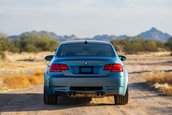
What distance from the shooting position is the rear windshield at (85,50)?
15.1 metres

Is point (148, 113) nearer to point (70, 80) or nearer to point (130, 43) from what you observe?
point (70, 80)

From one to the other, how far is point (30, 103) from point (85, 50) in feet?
6.96

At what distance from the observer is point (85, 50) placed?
15406 mm

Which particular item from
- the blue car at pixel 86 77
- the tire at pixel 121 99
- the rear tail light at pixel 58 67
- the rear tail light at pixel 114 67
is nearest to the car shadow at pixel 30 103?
the tire at pixel 121 99

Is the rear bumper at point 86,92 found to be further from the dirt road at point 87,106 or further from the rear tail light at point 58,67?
the rear tail light at point 58,67

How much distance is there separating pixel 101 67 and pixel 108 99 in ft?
8.14

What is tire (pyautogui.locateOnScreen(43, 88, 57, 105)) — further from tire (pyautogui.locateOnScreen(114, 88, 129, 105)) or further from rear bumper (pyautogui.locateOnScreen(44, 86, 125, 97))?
tire (pyautogui.locateOnScreen(114, 88, 129, 105))

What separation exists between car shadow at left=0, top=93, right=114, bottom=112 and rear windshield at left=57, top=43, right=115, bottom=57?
53.3 inches

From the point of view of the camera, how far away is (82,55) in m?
14.9

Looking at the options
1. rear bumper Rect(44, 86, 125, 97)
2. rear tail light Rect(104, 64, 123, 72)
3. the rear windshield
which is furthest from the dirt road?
the rear windshield

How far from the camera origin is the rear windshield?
15109mm

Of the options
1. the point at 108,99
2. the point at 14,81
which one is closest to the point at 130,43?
the point at 14,81

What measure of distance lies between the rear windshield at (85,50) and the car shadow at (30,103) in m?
1.35

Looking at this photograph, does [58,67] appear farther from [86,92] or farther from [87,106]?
[87,106]
